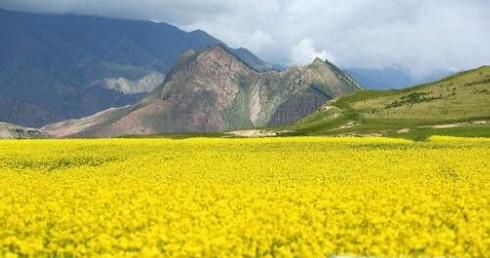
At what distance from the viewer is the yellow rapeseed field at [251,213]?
→ 714 inches

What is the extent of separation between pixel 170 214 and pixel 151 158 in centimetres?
2939

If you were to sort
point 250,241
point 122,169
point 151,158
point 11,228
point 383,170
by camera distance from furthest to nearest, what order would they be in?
point 151,158
point 122,169
point 383,170
point 11,228
point 250,241

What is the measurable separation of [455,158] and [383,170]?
359 inches

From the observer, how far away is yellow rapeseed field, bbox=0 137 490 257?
18.1 meters

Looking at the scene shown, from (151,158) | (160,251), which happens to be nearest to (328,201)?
(160,251)

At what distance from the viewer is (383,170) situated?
134ft

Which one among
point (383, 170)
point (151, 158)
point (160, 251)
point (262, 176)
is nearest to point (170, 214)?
point (160, 251)

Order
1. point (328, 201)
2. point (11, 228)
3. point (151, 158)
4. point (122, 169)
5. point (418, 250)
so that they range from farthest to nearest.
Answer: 1. point (151, 158)
2. point (122, 169)
3. point (328, 201)
4. point (11, 228)
5. point (418, 250)

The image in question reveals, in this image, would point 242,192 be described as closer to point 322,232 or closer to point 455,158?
point 322,232

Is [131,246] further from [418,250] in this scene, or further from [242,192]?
[242,192]

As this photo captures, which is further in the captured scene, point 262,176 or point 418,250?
point 262,176

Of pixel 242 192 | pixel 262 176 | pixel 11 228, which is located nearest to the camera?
pixel 11 228

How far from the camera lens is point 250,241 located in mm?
19031

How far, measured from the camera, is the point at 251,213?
22.4 meters
